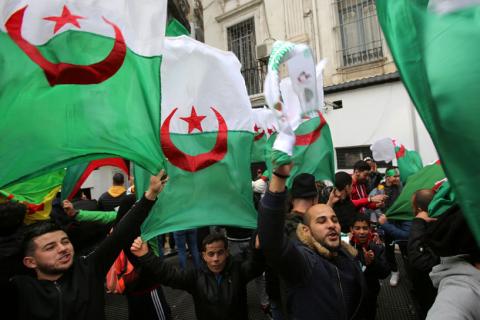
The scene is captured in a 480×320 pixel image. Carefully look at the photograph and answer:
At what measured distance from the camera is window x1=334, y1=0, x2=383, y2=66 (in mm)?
9516

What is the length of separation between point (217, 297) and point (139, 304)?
0.87 m

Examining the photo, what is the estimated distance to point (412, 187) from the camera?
3.35m

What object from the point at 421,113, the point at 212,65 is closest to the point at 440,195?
the point at 421,113

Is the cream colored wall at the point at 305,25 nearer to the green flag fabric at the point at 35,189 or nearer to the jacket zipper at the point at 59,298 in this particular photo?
the green flag fabric at the point at 35,189

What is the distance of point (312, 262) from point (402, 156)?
3.46 m

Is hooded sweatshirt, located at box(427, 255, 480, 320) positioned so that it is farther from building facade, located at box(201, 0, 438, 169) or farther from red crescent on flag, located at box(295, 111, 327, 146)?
building facade, located at box(201, 0, 438, 169)

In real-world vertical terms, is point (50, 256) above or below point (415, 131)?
below

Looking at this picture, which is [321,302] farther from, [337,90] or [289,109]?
[337,90]

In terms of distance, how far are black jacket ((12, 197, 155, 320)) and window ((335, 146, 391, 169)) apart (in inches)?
342

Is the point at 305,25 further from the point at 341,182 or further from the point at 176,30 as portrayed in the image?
the point at 176,30

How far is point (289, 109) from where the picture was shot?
1741 millimetres

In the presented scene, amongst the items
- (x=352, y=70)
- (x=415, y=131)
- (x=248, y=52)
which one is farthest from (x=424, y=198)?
(x=248, y=52)

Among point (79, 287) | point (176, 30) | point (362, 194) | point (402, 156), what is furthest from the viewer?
point (362, 194)

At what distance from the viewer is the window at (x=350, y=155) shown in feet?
31.6
